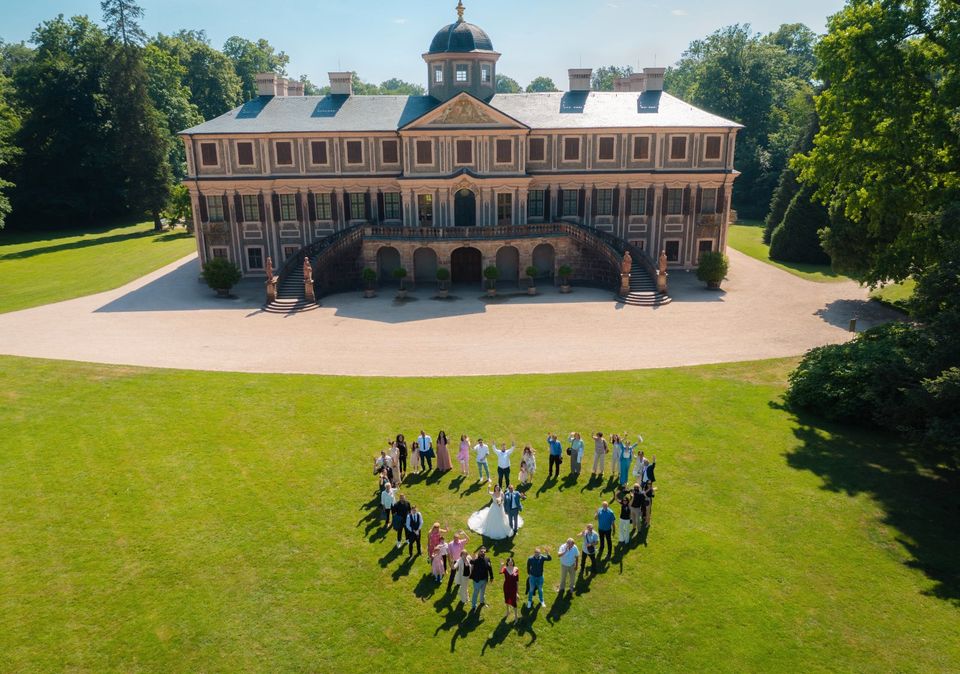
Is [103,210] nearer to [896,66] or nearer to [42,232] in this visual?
[42,232]

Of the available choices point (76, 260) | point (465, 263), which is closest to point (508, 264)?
point (465, 263)

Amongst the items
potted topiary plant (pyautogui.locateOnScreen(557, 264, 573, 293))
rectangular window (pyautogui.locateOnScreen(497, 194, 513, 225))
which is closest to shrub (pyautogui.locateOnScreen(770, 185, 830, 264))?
potted topiary plant (pyautogui.locateOnScreen(557, 264, 573, 293))

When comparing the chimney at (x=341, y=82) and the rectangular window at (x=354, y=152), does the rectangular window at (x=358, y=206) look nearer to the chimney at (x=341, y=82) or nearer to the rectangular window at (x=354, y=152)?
the rectangular window at (x=354, y=152)

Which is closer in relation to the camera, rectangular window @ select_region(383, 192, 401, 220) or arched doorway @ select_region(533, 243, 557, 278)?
arched doorway @ select_region(533, 243, 557, 278)

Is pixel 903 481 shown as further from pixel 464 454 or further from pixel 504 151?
pixel 504 151

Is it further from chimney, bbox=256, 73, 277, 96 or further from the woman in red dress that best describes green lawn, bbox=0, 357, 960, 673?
chimney, bbox=256, 73, 277, 96

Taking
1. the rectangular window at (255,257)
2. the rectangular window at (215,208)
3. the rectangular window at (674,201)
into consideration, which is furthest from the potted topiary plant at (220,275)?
the rectangular window at (674,201)
